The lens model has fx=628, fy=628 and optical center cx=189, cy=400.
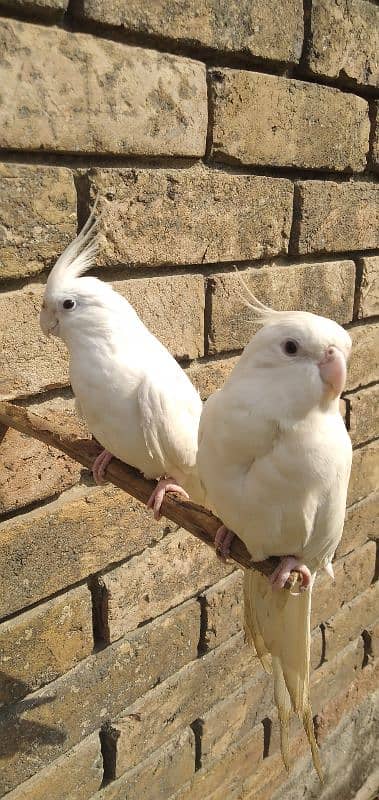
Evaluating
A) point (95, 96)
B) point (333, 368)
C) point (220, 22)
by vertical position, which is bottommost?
point (333, 368)

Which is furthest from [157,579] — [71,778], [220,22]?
[220,22]

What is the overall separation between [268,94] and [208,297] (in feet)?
1.70

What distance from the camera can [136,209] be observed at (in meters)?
1.37

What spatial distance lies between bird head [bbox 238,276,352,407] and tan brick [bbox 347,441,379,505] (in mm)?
1393

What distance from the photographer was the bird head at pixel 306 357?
858 mm

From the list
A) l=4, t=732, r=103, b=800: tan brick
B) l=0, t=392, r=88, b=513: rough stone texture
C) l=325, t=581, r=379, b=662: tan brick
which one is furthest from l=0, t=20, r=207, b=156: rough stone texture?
l=325, t=581, r=379, b=662: tan brick

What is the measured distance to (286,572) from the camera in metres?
1.00

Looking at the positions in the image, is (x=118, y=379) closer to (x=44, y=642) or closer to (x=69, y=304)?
(x=69, y=304)

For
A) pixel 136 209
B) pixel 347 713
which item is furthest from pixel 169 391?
pixel 347 713

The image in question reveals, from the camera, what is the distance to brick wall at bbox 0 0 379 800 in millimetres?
1222

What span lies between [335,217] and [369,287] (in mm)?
336

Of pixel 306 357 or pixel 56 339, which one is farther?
pixel 56 339

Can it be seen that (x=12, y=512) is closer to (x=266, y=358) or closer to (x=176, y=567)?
(x=176, y=567)

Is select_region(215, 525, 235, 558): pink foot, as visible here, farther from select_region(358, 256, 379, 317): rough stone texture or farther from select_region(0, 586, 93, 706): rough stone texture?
select_region(358, 256, 379, 317): rough stone texture
